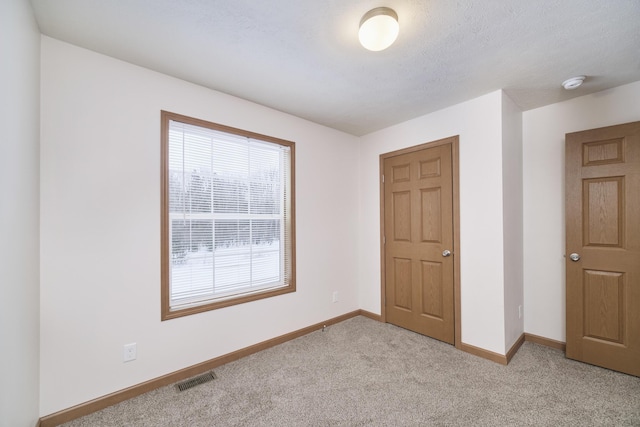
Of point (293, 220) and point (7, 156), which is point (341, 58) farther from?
point (7, 156)

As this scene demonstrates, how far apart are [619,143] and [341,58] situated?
2.42m

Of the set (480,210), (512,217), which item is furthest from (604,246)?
(480,210)

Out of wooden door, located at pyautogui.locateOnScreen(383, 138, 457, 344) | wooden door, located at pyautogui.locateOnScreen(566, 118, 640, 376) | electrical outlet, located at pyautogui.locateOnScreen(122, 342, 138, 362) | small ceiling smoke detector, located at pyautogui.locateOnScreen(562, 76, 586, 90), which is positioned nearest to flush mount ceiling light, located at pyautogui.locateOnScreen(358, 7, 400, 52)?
wooden door, located at pyautogui.locateOnScreen(383, 138, 457, 344)

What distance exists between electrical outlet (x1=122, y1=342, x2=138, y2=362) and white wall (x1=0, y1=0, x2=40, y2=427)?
442mm

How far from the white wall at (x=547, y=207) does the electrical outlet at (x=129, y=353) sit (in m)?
3.61

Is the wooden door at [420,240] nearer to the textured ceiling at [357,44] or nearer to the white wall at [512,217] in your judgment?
the white wall at [512,217]

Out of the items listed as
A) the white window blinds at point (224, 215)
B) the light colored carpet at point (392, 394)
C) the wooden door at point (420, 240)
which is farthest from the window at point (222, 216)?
the wooden door at point (420, 240)

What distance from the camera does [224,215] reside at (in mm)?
2508

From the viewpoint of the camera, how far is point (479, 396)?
6.43ft

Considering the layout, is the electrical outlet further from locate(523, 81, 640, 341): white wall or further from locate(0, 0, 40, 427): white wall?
locate(523, 81, 640, 341): white wall

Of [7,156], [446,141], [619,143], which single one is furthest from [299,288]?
[619,143]

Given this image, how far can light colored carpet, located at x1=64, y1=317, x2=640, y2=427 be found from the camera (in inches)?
69.0

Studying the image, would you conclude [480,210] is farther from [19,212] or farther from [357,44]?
[19,212]

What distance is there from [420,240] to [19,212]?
10.3 ft
